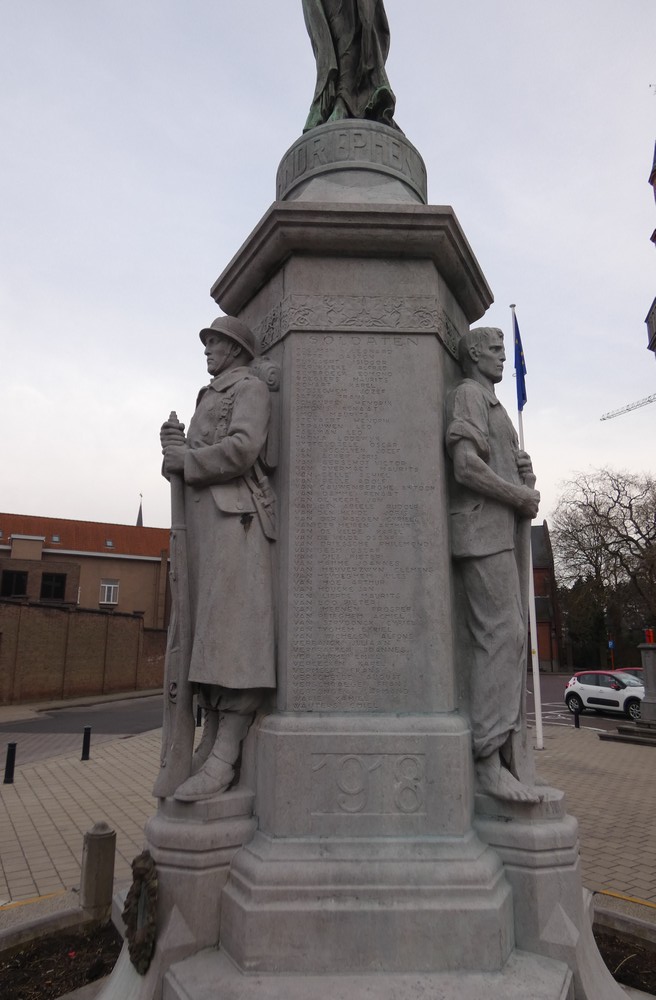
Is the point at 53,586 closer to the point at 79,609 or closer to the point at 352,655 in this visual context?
the point at 79,609

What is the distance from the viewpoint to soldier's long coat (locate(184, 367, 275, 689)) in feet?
12.0

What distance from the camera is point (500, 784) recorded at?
3.56 m

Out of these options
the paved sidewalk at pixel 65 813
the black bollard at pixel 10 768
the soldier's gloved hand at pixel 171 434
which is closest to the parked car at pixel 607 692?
the paved sidewalk at pixel 65 813

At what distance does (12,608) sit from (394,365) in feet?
112

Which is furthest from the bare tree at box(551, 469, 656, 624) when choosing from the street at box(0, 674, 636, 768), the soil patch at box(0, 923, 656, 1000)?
the soil patch at box(0, 923, 656, 1000)

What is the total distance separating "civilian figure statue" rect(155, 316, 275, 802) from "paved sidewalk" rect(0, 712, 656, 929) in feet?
7.41

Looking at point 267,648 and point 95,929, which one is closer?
point 267,648

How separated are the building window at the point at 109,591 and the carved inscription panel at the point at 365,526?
163 ft

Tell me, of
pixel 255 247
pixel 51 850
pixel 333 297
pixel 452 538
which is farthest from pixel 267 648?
pixel 51 850

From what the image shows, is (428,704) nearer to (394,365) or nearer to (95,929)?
(394,365)

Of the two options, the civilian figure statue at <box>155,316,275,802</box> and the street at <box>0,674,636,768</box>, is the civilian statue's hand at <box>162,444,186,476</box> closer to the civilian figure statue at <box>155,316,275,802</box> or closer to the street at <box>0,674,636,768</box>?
the civilian figure statue at <box>155,316,275,802</box>

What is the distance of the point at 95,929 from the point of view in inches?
178

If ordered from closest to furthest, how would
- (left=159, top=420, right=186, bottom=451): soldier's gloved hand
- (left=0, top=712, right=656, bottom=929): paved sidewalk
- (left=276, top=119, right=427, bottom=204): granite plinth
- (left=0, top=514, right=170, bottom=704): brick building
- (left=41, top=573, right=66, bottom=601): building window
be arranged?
(left=159, top=420, right=186, bottom=451): soldier's gloved hand, (left=276, top=119, right=427, bottom=204): granite plinth, (left=0, top=712, right=656, bottom=929): paved sidewalk, (left=0, top=514, right=170, bottom=704): brick building, (left=41, top=573, right=66, bottom=601): building window

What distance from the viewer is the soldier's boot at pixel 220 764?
3514 mm
